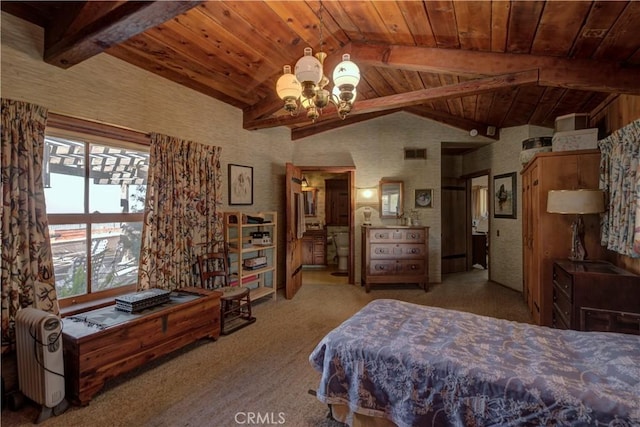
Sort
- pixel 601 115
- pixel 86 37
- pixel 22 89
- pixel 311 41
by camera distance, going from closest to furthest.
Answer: pixel 86 37
pixel 22 89
pixel 311 41
pixel 601 115

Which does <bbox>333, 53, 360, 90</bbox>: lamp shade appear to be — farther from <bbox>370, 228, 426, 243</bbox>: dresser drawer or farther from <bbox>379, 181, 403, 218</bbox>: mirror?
<bbox>379, 181, 403, 218</bbox>: mirror

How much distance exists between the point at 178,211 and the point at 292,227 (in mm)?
1838

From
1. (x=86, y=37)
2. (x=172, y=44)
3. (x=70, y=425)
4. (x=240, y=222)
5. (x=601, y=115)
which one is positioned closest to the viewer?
(x=70, y=425)

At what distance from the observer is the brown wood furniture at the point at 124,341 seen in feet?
7.09

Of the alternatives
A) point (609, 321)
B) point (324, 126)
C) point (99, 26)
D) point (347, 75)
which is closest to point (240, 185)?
point (324, 126)

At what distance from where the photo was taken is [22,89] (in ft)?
7.68

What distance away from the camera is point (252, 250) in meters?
4.30

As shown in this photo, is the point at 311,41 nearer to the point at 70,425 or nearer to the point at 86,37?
the point at 86,37

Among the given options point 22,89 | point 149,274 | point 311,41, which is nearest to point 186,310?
point 149,274

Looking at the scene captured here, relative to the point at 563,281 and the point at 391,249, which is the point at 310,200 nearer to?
the point at 391,249

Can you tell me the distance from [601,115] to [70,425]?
5790 millimetres

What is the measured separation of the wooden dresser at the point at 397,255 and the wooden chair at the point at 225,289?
2203 mm

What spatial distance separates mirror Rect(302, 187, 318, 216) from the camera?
7.37m

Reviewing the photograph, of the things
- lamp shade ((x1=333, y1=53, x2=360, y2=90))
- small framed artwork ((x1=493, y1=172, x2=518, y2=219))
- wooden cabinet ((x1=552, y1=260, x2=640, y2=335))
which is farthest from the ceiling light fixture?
small framed artwork ((x1=493, y1=172, x2=518, y2=219))
